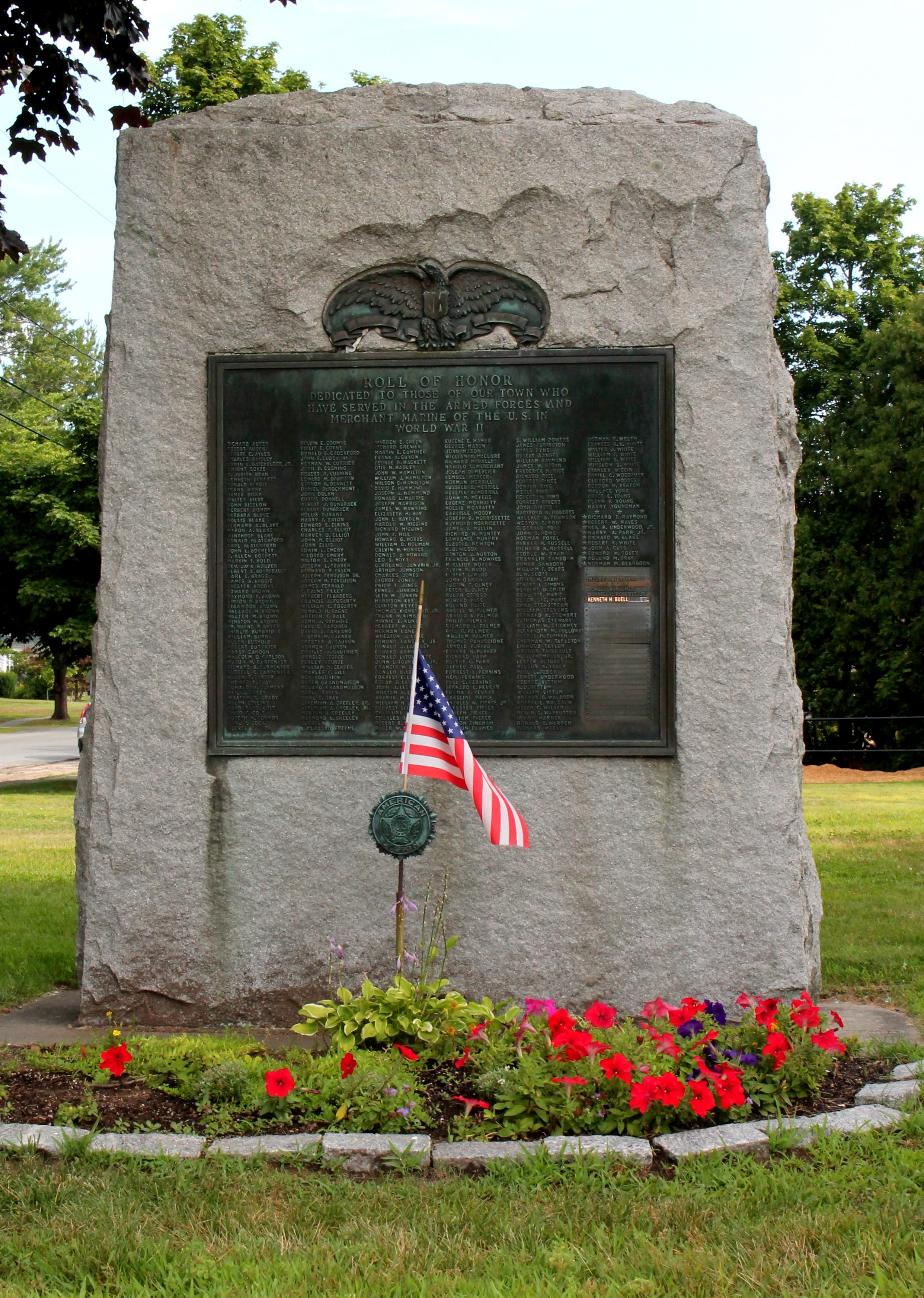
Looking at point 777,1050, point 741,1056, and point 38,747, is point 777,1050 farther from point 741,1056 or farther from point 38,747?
point 38,747

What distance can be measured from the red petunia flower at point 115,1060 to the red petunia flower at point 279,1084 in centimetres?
70

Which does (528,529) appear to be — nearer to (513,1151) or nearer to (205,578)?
(205,578)

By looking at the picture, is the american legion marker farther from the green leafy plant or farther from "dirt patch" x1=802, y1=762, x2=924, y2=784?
"dirt patch" x1=802, y1=762, x2=924, y2=784

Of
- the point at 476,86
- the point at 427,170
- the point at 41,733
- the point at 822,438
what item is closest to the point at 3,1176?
the point at 427,170

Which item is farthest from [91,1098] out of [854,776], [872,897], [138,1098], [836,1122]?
[854,776]

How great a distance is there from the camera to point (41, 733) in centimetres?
3822

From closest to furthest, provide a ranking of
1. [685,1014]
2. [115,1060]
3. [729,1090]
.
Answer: [729,1090]
[115,1060]
[685,1014]

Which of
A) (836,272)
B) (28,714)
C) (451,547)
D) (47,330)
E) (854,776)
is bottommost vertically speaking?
(854,776)

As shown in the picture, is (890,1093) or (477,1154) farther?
(890,1093)

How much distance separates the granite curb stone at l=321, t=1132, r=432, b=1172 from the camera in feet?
13.8

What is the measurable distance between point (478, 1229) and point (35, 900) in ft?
22.2

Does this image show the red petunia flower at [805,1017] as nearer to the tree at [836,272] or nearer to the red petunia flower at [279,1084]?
the red petunia flower at [279,1084]

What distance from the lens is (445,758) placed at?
5492 millimetres

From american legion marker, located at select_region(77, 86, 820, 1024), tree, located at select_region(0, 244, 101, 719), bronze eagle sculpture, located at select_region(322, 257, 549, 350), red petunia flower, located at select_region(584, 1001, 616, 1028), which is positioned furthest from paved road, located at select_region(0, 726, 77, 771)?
red petunia flower, located at select_region(584, 1001, 616, 1028)
